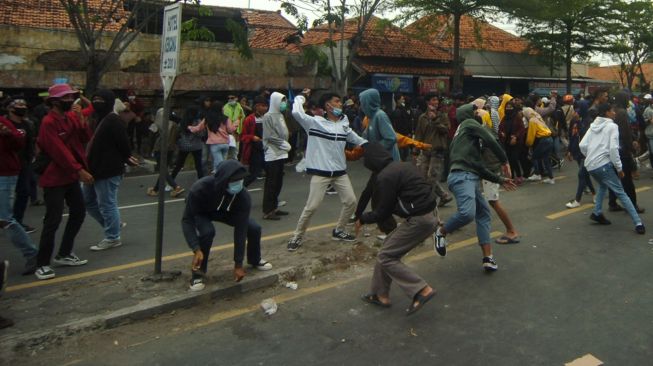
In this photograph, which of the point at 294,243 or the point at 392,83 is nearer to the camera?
the point at 294,243

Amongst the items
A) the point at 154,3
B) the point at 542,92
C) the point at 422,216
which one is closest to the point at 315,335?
the point at 422,216

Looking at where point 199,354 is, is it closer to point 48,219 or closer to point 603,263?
point 48,219

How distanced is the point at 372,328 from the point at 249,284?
1305 millimetres

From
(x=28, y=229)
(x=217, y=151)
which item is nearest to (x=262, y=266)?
(x=28, y=229)

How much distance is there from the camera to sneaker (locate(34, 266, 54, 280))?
5.04m

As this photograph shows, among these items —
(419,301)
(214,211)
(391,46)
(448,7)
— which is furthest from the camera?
(391,46)

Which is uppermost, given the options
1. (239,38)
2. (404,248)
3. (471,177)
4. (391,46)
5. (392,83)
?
(391,46)

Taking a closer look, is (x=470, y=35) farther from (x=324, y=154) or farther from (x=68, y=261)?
(x=68, y=261)

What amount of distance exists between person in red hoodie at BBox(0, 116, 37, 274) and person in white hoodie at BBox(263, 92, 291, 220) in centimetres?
306

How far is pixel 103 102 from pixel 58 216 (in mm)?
1412

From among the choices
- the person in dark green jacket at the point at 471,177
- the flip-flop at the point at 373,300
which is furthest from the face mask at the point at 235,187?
the person in dark green jacket at the point at 471,177

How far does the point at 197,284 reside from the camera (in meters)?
4.73

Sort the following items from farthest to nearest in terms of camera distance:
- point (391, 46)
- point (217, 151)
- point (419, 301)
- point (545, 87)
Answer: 1. point (545, 87)
2. point (391, 46)
3. point (217, 151)
4. point (419, 301)

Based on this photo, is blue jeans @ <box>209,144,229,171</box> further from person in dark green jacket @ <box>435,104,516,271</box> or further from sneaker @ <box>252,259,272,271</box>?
person in dark green jacket @ <box>435,104,516,271</box>
